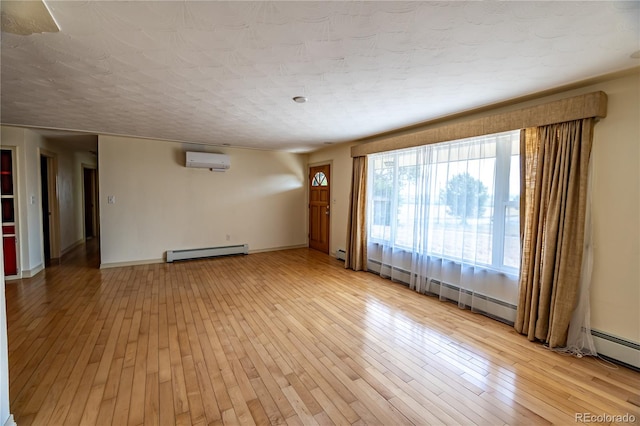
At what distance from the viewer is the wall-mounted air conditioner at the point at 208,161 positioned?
17.3ft

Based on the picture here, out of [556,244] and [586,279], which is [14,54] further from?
[586,279]

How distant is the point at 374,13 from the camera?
1472mm

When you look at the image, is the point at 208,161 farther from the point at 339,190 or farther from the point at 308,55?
the point at 308,55

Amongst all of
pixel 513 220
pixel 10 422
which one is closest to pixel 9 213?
pixel 10 422

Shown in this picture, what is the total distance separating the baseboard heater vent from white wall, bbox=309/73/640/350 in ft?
18.3

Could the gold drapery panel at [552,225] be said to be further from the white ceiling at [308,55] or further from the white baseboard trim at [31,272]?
the white baseboard trim at [31,272]

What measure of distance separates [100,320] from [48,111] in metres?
2.58

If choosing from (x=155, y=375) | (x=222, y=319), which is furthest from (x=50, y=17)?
(x=222, y=319)

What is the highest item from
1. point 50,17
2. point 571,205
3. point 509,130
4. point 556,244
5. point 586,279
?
point 50,17

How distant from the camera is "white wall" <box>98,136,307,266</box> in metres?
4.91

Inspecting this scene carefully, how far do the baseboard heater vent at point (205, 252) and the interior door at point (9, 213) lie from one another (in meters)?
2.14

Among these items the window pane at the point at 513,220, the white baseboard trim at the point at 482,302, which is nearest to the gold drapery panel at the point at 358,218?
the white baseboard trim at the point at 482,302

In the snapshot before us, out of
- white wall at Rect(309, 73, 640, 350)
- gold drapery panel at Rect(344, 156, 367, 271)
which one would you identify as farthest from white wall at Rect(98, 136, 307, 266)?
white wall at Rect(309, 73, 640, 350)

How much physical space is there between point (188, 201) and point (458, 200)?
4.91m
